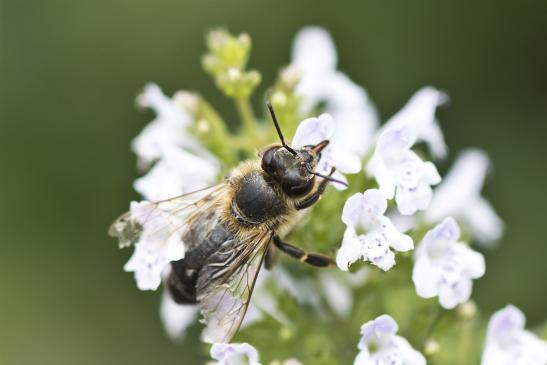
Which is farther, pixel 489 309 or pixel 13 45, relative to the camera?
pixel 13 45

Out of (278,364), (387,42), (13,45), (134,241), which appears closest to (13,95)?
(13,45)

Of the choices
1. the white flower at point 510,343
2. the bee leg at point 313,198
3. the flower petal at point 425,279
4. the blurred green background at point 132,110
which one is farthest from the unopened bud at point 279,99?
the blurred green background at point 132,110

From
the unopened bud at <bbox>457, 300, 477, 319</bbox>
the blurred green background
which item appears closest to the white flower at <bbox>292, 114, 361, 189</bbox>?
the unopened bud at <bbox>457, 300, 477, 319</bbox>

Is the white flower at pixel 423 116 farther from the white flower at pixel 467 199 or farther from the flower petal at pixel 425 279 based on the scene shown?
the flower petal at pixel 425 279

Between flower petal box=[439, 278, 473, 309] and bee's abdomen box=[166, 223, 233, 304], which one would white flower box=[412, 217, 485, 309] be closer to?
flower petal box=[439, 278, 473, 309]

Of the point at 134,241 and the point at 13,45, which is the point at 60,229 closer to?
the point at 13,45

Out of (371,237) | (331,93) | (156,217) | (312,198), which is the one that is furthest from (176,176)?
(331,93)
